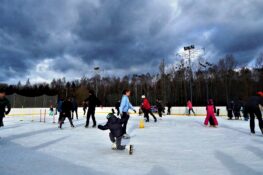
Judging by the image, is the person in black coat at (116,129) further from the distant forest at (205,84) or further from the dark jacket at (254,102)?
the distant forest at (205,84)

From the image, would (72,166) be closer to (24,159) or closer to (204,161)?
(24,159)

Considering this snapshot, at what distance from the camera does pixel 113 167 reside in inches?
167

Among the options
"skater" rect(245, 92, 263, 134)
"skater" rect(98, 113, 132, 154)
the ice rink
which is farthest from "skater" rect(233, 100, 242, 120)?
"skater" rect(98, 113, 132, 154)

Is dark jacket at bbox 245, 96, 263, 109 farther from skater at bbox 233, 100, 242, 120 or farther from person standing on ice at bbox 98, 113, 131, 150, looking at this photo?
skater at bbox 233, 100, 242, 120

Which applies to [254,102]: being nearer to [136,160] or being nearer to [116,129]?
[116,129]

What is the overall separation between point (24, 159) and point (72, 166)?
45.4 inches

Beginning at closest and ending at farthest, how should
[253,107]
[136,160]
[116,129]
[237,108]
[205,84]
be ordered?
[136,160]
[116,129]
[253,107]
[237,108]
[205,84]

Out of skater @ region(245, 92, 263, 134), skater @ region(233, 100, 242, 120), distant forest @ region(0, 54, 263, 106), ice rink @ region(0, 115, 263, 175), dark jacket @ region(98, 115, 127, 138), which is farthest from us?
distant forest @ region(0, 54, 263, 106)

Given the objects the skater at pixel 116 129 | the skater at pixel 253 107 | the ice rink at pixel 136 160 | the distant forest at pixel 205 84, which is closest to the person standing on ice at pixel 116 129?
the skater at pixel 116 129

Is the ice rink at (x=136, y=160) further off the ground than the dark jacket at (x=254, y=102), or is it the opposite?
the dark jacket at (x=254, y=102)

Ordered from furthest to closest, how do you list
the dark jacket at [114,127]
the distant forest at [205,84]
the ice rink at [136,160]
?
the distant forest at [205,84]
the dark jacket at [114,127]
the ice rink at [136,160]

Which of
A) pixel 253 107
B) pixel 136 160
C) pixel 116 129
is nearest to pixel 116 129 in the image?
pixel 116 129

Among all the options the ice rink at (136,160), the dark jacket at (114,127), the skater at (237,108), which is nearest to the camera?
the ice rink at (136,160)

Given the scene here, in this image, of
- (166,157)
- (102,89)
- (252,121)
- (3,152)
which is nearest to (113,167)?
(166,157)
